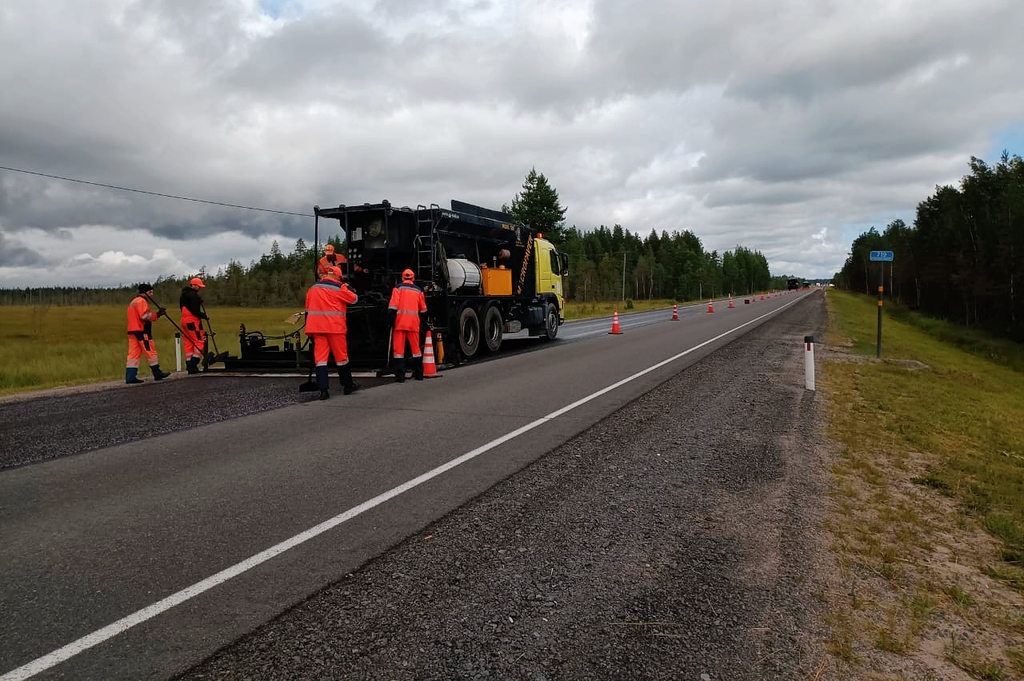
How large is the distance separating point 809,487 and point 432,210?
1033 cm

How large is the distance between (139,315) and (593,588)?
1111cm

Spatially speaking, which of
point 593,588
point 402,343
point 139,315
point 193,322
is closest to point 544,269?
point 402,343

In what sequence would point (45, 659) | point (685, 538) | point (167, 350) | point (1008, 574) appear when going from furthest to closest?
point (167, 350) < point (685, 538) < point (1008, 574) < point (45, 659)

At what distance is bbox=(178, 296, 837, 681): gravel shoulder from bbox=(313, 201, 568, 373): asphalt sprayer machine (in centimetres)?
772

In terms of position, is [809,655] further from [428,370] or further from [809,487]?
[428,370]

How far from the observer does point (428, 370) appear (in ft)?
37.0

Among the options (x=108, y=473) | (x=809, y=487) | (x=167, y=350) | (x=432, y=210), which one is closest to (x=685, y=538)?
(x=809, y=487)

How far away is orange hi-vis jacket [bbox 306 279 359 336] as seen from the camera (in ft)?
29.4

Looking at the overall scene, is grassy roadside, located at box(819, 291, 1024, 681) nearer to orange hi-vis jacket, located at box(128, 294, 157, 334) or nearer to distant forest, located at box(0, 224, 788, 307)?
orange hi-vis jacket, located at box(128, 294, 157, 334)

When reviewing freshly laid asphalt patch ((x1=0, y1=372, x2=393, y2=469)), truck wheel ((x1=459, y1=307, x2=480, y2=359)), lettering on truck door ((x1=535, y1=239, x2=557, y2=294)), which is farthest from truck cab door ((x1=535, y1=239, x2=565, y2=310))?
freshly laid asphalt patch ((x1=0, y1=372, x2=393, y2=469))

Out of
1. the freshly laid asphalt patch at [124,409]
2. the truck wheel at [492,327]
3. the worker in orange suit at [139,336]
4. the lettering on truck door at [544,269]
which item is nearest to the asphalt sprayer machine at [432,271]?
the truck wheel at [492,327]

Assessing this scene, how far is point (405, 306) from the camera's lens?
34.9 feet

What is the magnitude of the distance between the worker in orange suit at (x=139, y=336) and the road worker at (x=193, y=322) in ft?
1.99

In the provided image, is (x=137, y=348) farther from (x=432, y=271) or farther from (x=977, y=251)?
(x=977, y=251)
